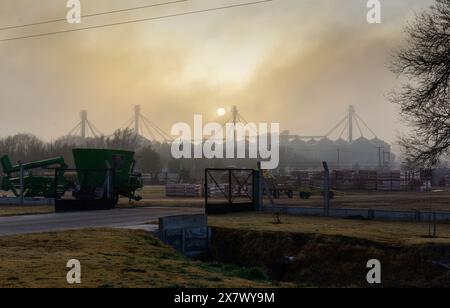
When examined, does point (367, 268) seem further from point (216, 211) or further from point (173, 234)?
point (216, 211)

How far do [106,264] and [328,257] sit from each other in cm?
697

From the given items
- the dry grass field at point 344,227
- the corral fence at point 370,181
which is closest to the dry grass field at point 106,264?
the dry grass field at point 344,227

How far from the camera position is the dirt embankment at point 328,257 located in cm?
1378

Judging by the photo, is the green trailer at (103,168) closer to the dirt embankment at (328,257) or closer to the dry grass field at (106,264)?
the dry grass field at (106,264)

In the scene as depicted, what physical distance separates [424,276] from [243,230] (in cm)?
664

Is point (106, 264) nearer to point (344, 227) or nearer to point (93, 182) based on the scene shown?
point (344, 227)

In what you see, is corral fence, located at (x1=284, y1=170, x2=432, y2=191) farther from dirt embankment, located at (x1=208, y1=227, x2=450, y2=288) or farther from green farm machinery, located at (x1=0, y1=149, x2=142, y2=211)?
dirt embankment, located at (x1=208, y1=227, x2=450, y2=288)

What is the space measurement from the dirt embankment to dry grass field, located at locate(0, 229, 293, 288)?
2.02 metres

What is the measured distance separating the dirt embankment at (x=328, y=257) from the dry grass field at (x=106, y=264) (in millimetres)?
2022

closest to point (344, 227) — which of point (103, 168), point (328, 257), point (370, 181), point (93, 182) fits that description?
point (328, 257)

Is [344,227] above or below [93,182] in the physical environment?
below

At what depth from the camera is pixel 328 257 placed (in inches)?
613

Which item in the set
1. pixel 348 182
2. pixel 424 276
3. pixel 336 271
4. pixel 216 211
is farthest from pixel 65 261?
pixel 348 182

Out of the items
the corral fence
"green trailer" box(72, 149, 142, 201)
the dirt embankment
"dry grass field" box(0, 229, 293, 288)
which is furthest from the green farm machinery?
the corral fence
